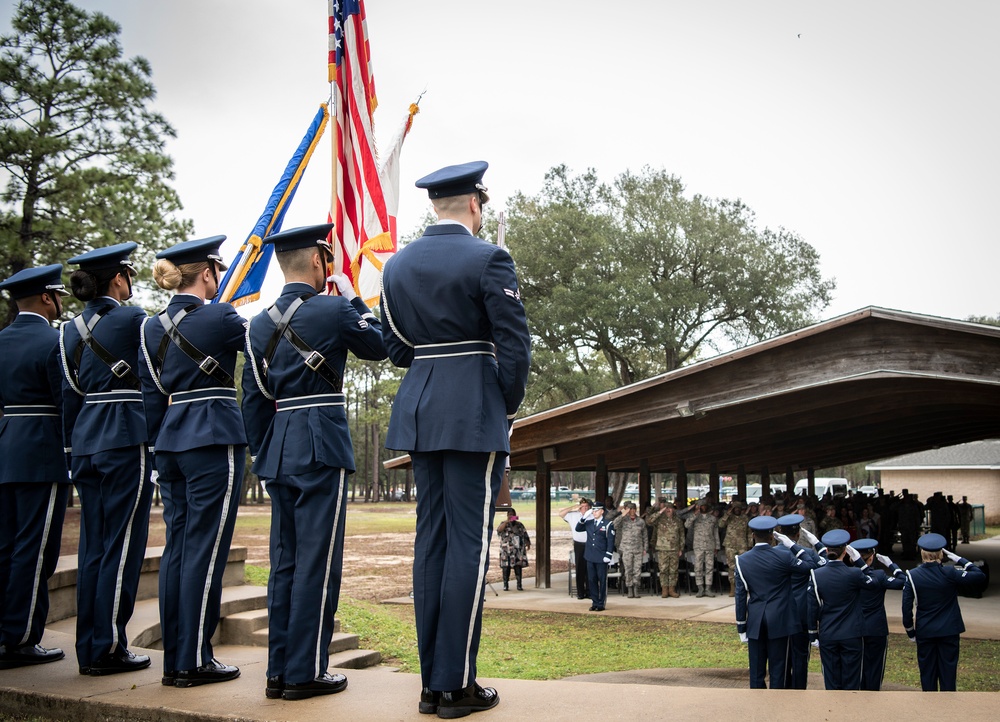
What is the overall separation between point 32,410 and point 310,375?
200cm

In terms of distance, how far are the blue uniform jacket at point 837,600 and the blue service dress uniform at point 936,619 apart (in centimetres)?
43

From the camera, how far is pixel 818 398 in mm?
13164

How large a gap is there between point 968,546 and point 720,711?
30021 millimetres

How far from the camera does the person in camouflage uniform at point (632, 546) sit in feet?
55.9

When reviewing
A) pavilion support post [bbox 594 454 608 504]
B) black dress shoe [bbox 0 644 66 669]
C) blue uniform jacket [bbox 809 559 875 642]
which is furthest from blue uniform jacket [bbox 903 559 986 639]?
pavilion support post [bbox 594 454 608 504]

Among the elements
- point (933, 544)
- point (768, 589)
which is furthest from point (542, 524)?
point (768, 589)

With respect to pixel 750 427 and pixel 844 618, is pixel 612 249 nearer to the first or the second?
pixel 750 427

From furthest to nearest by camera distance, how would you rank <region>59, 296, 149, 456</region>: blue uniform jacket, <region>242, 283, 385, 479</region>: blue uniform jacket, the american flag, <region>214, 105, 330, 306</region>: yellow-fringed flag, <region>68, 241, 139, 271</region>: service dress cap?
1. <region>214, 105, 330, 306</region>: yellow-fringed flag
2. the american flag
3. <region>68, 241, 139, 271</region>: service dress cap
4. <region>59, 296, 149, 456</region>: blue uniform jacket
5. <region>242, 283, 385, 479</region>: blue uniform jacket

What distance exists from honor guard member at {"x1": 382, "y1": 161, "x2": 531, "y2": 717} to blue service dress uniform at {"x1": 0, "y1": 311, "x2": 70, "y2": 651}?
2.33 m

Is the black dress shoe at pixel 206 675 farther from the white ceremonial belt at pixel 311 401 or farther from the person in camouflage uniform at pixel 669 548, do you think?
the person in camouflage uniform at pixel 669 548

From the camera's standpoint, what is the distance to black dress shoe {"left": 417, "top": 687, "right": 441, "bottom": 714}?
3387 mm

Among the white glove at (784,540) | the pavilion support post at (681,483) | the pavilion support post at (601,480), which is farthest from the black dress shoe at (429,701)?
the pavilion support post at (681,483)

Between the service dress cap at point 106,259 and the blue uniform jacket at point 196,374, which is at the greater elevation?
the service dress cap at point 106,259

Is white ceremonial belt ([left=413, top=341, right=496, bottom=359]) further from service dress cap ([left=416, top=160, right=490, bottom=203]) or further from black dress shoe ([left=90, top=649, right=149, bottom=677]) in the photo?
black dress shoe ([left=90, top=649, right=149, bottom=677])
